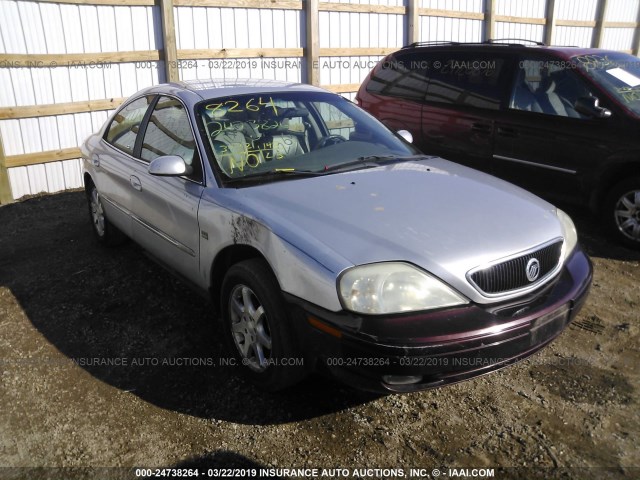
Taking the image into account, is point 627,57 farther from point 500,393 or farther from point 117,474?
point 117,474

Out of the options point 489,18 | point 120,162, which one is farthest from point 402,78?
point 489,18

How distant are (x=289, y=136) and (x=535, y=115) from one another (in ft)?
9.87

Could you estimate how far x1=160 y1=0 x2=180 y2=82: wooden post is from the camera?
765 cm

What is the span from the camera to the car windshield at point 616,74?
5190 millimetres

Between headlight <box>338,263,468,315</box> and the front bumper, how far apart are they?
1.6 inches

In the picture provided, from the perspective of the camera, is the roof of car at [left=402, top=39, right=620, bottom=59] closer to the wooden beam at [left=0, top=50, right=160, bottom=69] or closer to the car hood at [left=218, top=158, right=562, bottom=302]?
the car hood at [left=218, top=158, right=562, bottom=302]

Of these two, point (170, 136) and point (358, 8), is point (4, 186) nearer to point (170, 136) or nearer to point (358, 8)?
point (170, 136)

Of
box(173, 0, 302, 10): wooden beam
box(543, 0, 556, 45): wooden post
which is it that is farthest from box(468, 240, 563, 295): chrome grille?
box(543, 0, 556, 45): wooden post

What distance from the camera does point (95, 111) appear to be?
24.7 ft

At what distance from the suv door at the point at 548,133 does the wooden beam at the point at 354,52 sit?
14.4ft

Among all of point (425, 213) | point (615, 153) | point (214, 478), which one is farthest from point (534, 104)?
point (214, 478)

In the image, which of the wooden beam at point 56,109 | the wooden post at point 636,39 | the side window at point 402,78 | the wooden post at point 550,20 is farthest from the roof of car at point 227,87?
the wooden post at point 636,39

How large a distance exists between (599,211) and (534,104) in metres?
1.22

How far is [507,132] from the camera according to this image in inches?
225
